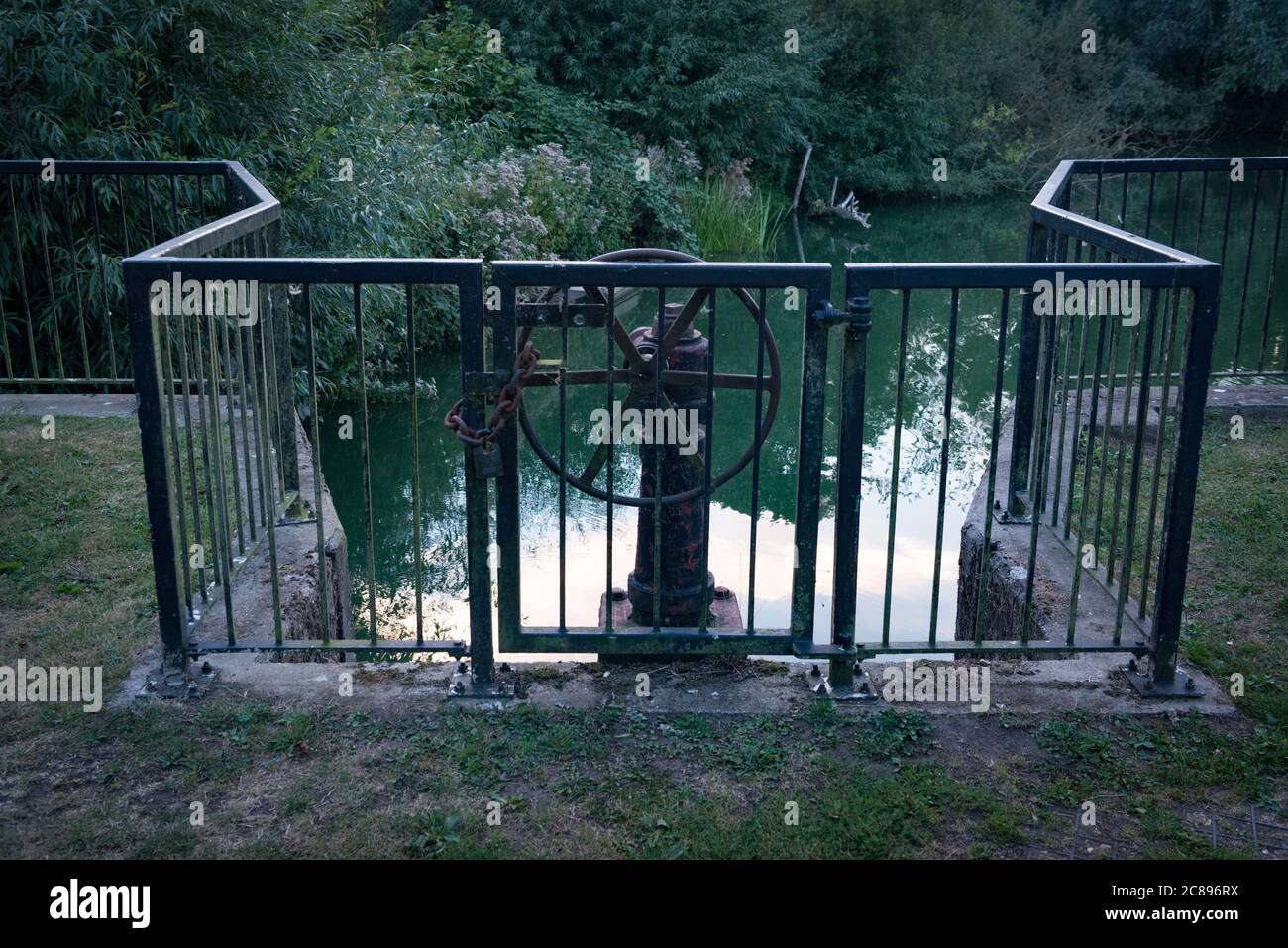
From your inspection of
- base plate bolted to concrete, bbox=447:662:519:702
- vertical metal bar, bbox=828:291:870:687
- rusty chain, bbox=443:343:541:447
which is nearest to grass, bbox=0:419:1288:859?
base plate bolted to concrete, bbox=447:662:519:702

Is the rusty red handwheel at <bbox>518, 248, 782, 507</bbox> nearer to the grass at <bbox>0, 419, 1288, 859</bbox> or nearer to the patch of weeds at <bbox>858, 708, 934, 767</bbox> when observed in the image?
the grass at <bbox>0, 419, 1288, 859</bbox>

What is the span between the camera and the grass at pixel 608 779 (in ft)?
11.6

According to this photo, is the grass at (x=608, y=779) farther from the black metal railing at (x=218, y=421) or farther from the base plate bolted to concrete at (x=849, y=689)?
the black metal railing at (x=218, y=421)

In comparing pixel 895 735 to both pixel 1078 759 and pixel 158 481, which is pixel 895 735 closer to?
pixel 1078 759

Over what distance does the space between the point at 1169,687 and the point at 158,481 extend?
3.45 meters

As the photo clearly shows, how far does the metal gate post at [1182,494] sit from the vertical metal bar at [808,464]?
1.16m

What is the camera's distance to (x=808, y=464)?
166 inches

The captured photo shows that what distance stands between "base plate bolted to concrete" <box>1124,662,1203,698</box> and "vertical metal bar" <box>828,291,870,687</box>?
99cm

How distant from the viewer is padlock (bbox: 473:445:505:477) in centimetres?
407

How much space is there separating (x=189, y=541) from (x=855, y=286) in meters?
3.41

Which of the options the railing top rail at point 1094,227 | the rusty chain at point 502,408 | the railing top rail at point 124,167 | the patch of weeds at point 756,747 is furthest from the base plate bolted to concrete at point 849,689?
the railing top rail at point 124,167

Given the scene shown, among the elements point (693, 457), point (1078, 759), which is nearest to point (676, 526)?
point (693, 457)

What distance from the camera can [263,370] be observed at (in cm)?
524
